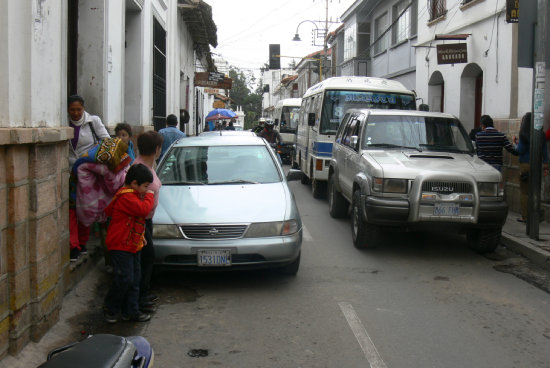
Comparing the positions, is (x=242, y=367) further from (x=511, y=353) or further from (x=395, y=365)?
(x=511, y=353)

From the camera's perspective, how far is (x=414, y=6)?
1973 cm

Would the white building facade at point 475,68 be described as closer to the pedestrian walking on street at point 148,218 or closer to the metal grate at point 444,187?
the metal grate at point 444,187

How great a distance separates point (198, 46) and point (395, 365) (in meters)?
22.5

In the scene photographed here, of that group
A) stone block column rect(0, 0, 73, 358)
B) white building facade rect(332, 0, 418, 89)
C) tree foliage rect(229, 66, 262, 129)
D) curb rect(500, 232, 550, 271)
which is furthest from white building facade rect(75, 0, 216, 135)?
tree foliage rect(229, 66, 262, 129)

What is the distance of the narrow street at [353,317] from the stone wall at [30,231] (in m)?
0.67

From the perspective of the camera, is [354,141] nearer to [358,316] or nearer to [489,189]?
[489,189]

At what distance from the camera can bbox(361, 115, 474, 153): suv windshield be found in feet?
27.3

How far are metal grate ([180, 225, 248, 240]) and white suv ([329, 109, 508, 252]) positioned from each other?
7.15 feet

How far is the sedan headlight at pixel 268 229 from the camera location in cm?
572

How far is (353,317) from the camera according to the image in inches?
202

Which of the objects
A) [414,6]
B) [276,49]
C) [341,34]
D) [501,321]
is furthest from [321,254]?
[341,34]

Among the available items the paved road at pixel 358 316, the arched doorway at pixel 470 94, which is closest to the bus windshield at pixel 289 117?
the arched doorway at pixel 470 94

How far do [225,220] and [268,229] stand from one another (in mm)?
448

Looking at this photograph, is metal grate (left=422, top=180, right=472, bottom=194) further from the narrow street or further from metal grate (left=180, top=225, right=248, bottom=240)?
metal grate (left=180, top=225, right=248, bottom=240)
